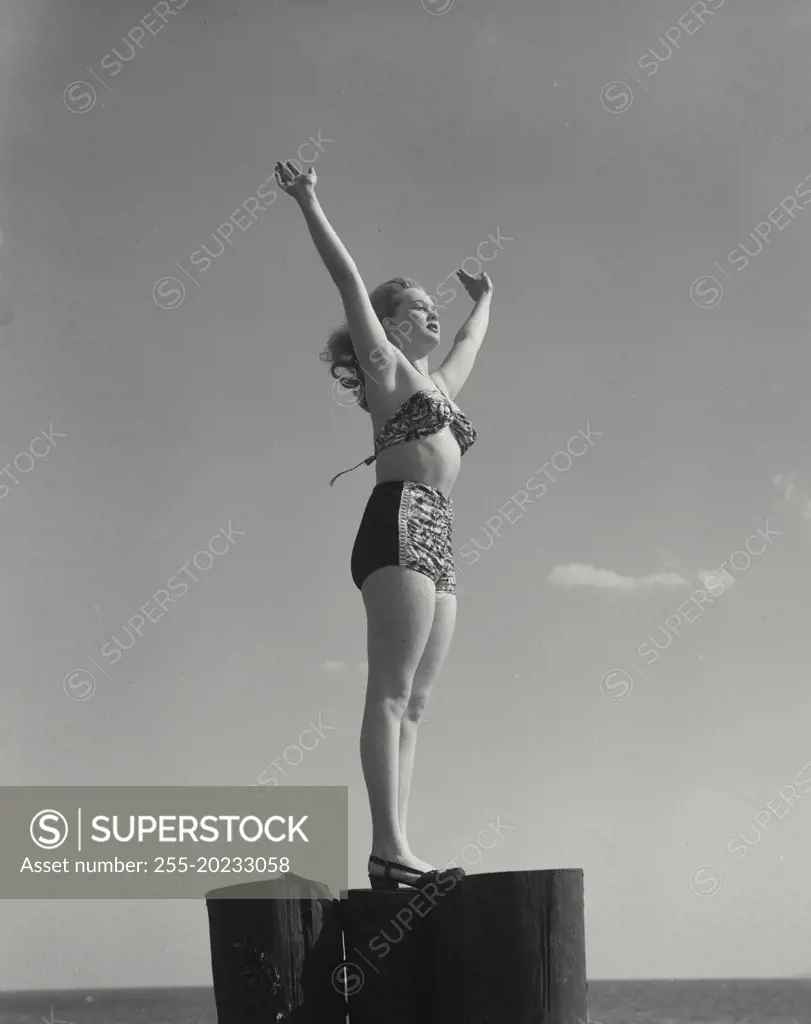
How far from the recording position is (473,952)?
4824 millimetres

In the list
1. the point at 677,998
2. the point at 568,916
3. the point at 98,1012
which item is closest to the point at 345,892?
the point at 568,916

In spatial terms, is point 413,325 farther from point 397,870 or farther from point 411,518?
point 397,870

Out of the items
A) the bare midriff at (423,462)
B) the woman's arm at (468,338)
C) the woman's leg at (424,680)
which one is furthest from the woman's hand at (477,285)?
the woman's leg at (424,680)

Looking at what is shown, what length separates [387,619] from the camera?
18.4ft

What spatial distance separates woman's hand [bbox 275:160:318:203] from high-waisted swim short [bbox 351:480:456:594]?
1410 mm

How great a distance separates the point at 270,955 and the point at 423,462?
2.31 metres

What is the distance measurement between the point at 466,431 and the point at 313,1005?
2.76 meters

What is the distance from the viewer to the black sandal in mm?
5070

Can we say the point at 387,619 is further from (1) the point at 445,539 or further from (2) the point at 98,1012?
(2) the point at 98,1012

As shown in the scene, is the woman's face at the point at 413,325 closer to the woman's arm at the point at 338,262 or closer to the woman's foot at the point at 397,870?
the woman's arm at the point at 338,262

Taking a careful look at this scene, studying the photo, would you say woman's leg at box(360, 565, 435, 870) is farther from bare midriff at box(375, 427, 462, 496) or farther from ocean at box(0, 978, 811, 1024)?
ocean at box(0, 978, 811, 1024)

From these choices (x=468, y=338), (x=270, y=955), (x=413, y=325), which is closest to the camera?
(x=270, y=955)

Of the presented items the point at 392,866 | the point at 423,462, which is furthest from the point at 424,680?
the point at 423,462

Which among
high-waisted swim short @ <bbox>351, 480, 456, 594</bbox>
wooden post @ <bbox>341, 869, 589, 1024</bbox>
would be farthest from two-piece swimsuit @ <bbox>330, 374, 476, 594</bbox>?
wooden post @ <bbox>341, 869, 589, 1024</bbox>
